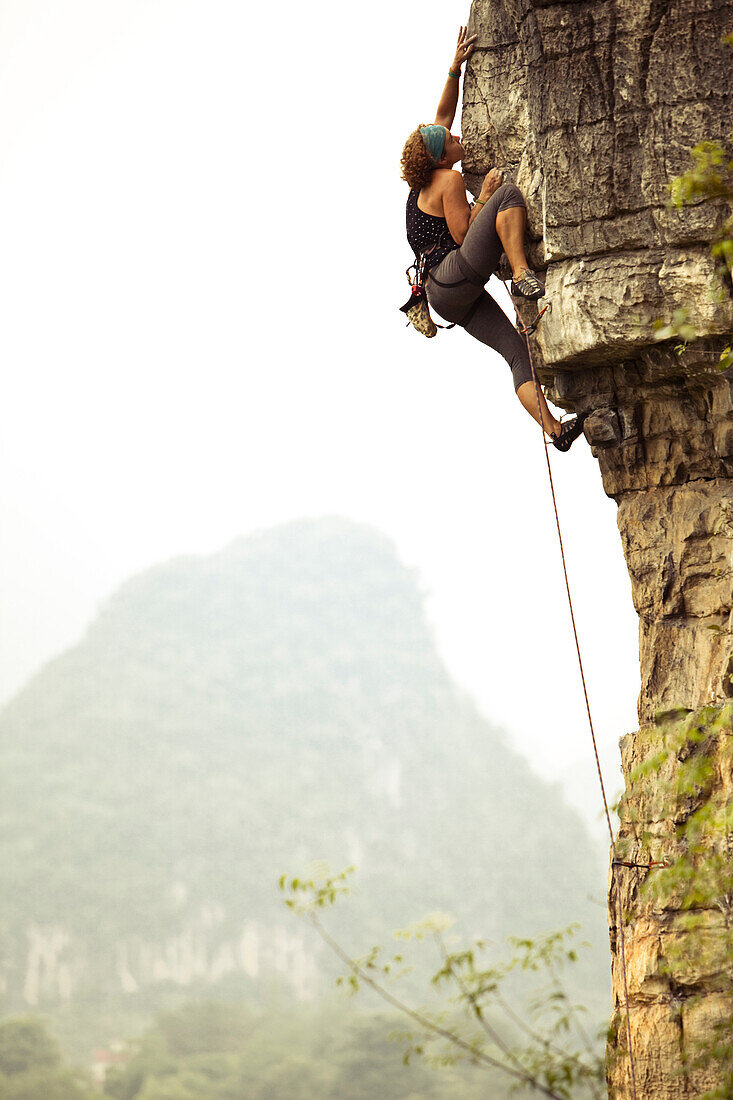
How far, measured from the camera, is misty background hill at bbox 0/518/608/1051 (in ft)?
86.2

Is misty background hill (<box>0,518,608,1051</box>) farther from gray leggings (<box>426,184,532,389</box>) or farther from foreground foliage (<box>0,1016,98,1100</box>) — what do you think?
gray leggings (<box>426,184,532,389</box>)

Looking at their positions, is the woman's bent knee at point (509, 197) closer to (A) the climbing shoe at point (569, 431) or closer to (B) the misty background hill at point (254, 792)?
(A) the climbing shoe at point (569, 431)

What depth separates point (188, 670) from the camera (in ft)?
111

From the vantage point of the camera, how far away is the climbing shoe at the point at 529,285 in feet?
13.3

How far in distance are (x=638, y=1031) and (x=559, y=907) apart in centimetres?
2609

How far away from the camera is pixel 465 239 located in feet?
14.0

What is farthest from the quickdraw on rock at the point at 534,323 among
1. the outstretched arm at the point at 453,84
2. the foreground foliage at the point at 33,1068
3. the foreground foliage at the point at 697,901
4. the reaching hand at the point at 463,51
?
the foreground foliage at the point at 33,1068

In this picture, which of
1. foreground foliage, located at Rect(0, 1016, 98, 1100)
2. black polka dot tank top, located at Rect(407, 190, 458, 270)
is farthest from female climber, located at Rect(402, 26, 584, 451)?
foreground foliage, located at Rect(0, 1016, 98, 1100)

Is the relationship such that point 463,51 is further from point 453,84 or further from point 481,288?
point 481,288

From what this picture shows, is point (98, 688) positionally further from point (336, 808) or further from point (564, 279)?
point (564, 279)

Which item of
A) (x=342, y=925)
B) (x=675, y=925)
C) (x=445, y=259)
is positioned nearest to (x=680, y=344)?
(x=445, y=259)

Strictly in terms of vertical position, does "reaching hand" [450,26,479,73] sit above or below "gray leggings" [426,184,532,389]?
above

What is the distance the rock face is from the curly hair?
185mm

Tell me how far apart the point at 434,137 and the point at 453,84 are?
27 cm
